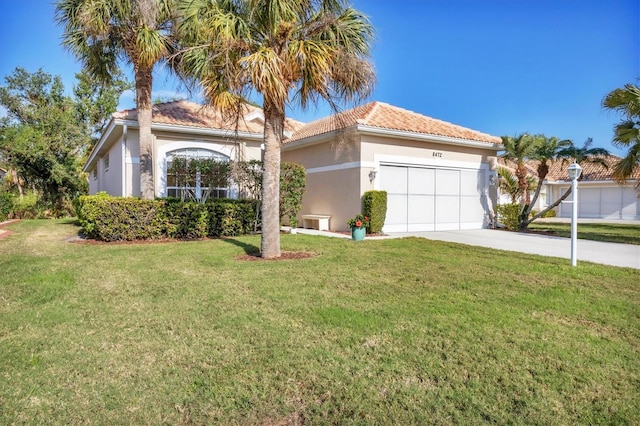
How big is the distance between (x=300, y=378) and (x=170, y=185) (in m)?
13.6

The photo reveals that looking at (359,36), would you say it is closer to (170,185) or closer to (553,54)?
(170,185)

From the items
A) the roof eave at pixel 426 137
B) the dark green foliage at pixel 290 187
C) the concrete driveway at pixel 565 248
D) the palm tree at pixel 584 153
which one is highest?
the roof eave at pixel 426 137

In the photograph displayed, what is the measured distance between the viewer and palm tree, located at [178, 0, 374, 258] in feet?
27.0

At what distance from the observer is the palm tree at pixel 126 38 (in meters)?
11.7

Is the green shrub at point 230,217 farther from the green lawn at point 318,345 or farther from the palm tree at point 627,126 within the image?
the palm tree at point 627,126

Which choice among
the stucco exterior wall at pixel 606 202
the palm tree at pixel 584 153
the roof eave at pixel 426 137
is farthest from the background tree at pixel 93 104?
the stucco exterior wall at pixel 606 202

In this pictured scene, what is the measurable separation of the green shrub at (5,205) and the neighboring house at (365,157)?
626cm

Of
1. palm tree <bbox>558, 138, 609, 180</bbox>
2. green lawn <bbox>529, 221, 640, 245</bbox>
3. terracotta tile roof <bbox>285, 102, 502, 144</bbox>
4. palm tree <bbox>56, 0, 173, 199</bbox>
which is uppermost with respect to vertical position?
palm tree <bbox>56, 0, 173, 199</bbox>

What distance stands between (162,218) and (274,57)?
6.75 m

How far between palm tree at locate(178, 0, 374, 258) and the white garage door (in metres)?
6.69

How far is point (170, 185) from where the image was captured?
15.5 m

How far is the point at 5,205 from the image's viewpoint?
19859mm

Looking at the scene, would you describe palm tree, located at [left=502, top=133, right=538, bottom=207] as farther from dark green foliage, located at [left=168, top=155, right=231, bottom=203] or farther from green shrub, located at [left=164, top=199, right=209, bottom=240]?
green shrub, located at [left=164, top=199, right=209, bottom=240]

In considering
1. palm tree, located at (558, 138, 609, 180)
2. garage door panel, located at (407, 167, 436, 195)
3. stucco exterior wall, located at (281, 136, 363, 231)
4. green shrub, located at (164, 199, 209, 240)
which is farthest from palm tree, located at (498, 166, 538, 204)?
green shrub, located at (164, 199, 209, 240)
